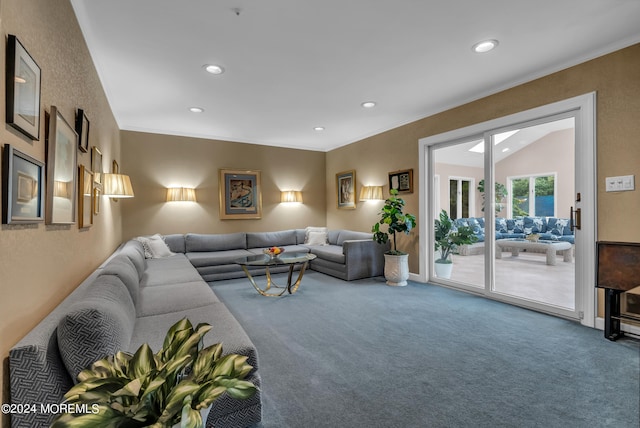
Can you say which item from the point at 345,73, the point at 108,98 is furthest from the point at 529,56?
the point at 108,98

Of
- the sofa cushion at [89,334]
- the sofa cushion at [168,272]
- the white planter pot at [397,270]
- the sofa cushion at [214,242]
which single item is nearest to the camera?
the sofa cushion at [89,334]

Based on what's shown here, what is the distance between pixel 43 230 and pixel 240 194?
454cm

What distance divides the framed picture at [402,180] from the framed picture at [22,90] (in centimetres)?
432

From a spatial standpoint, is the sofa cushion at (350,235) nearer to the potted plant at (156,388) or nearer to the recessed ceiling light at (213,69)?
the recessed ceiling light at (213,69)

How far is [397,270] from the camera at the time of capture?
4.40 meters

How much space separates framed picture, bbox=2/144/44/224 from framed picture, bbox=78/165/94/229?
774 millimetres

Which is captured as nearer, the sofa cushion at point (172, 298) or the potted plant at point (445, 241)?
the sofa cushion at point (172, 298)

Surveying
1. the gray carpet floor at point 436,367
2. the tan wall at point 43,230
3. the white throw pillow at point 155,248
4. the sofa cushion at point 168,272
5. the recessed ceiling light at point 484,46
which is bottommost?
the gray carpet floor at point 436,367

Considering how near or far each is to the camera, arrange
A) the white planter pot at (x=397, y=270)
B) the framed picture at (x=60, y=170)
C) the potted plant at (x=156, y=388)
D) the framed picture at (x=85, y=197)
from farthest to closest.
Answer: the white planter pot at (x=397, y=270) < the framed picture at (x=85, y=197) < the framed picture at (x=60, y=170) < the potted plant at (x=156, y=388)

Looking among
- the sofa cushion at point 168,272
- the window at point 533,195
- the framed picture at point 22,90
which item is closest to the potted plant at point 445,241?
the window at point 533,195

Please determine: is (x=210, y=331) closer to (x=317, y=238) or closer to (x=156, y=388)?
(x=156, y=388)

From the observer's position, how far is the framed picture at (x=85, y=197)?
206 cm

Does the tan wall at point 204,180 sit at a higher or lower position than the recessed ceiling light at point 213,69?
lower

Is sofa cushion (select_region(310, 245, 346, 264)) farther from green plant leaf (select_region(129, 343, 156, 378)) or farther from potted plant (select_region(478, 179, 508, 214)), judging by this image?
green plant leaf (select_region(129, 343, 156, 378))
